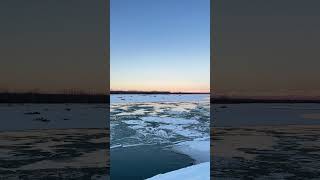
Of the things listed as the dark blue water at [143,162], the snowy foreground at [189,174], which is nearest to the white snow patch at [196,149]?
the dark blue water at [143,162]

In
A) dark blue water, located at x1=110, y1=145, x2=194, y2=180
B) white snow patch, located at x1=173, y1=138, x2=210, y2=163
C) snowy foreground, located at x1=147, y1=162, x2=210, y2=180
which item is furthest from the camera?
white snow patch, located at x1=173, y1=138, x2=210, y2=163

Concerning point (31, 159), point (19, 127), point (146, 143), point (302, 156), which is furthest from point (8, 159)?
point (19, 127)

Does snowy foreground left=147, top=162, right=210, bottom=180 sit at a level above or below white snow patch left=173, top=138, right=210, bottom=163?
above

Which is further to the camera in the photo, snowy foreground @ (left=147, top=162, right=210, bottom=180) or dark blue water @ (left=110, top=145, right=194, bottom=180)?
dark blue water @ (left=110, top=145, right=194, bottom=180)

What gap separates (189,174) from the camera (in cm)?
804

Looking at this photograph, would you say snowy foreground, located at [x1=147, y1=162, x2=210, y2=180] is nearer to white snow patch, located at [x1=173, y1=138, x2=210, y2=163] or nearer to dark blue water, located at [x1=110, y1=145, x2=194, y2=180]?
dark blue water, located at [x1=110, y1=145, x2=194, y2=180]

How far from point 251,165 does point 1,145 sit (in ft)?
24.3

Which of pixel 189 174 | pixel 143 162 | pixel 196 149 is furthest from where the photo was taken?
pixel 196 149

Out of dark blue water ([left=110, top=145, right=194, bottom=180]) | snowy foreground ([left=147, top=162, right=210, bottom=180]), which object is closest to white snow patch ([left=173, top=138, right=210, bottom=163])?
dark blue water ([left=110, top=145, right=194, bottom=180])

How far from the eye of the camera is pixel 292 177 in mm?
7508

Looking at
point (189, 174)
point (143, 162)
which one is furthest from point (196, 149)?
point (189, 174)

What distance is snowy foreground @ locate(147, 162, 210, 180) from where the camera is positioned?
7661 mm

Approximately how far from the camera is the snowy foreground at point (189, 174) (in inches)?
302

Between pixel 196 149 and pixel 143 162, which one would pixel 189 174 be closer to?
pixel 143 162
